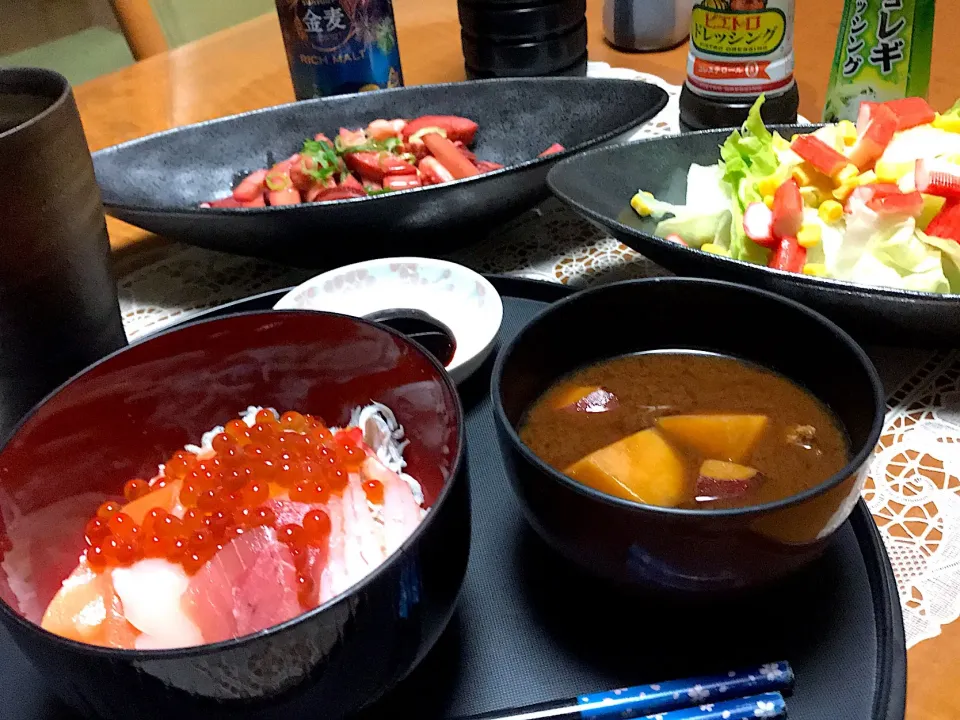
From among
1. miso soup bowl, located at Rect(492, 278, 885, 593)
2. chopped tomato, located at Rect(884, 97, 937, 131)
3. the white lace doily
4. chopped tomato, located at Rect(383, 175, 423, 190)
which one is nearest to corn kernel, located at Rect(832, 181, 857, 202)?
chopped tomato, located at Rect(884, 97, 937, 131)

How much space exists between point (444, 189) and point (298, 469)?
457 millimetres

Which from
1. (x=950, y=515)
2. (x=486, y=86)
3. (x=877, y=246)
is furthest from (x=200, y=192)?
(x=950, y=515)

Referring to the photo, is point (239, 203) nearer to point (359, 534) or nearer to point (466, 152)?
point (466, 152)

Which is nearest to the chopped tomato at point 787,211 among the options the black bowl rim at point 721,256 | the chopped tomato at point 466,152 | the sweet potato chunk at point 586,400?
the black bowl rim at point 721,256

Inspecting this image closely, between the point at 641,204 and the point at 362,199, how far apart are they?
0.35m

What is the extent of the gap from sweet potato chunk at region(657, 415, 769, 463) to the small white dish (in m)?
0.27

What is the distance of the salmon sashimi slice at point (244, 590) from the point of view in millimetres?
515

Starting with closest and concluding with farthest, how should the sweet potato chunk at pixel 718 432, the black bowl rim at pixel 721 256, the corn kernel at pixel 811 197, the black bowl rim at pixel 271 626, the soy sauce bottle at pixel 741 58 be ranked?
the black bowl rim at pixel 271 626
the sweet potato chunk at pixel 718 432
the black bowl rim at pixel 721 256
the corn kernel at pixel 811 197
the soy sauce bottle at pixel 741 58

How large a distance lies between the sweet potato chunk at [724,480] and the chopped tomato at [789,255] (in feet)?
1.19

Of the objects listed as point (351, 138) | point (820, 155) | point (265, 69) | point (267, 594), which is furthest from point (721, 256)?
point (265, 69)

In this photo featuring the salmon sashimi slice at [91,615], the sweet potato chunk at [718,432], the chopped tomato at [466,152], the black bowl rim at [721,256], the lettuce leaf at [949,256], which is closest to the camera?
the salmon sashimi slice at [91,615]

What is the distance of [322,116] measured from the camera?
1.33m

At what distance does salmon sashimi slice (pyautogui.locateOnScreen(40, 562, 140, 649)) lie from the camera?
21.0 inches

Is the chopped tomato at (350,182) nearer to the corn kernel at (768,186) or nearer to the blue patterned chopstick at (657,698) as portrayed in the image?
the corn kernel at (768,186)
